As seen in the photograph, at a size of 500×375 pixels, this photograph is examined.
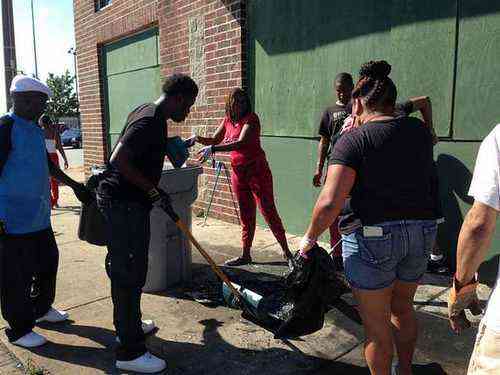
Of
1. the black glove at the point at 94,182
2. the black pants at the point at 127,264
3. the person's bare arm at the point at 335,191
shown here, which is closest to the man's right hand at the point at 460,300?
the person's bare arm at the point at 335,191

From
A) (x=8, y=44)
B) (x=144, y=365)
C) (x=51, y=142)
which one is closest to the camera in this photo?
(x=144, y=365)

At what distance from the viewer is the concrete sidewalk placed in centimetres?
318

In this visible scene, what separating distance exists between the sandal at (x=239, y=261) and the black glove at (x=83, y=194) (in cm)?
199

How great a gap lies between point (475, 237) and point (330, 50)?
426 cm

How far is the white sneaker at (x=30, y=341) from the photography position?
3434 millimetres

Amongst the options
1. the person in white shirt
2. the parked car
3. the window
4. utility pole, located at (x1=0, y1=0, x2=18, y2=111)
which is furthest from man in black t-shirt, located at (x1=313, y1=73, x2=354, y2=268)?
the parked car

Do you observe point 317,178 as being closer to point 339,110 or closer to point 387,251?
point 339,110

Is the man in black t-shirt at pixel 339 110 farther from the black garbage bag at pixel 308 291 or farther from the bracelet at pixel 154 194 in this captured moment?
the bracelet at pixel 154 194

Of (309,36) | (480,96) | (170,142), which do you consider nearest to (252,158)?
(170,142)

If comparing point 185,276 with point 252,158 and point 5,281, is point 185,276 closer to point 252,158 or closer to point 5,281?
point 252,158

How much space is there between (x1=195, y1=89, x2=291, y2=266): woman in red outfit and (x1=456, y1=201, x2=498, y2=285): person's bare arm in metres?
3.26

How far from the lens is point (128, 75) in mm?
9391

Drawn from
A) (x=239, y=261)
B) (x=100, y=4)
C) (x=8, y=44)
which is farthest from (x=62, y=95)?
(x=239, y=261)

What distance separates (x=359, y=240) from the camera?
2400mm
